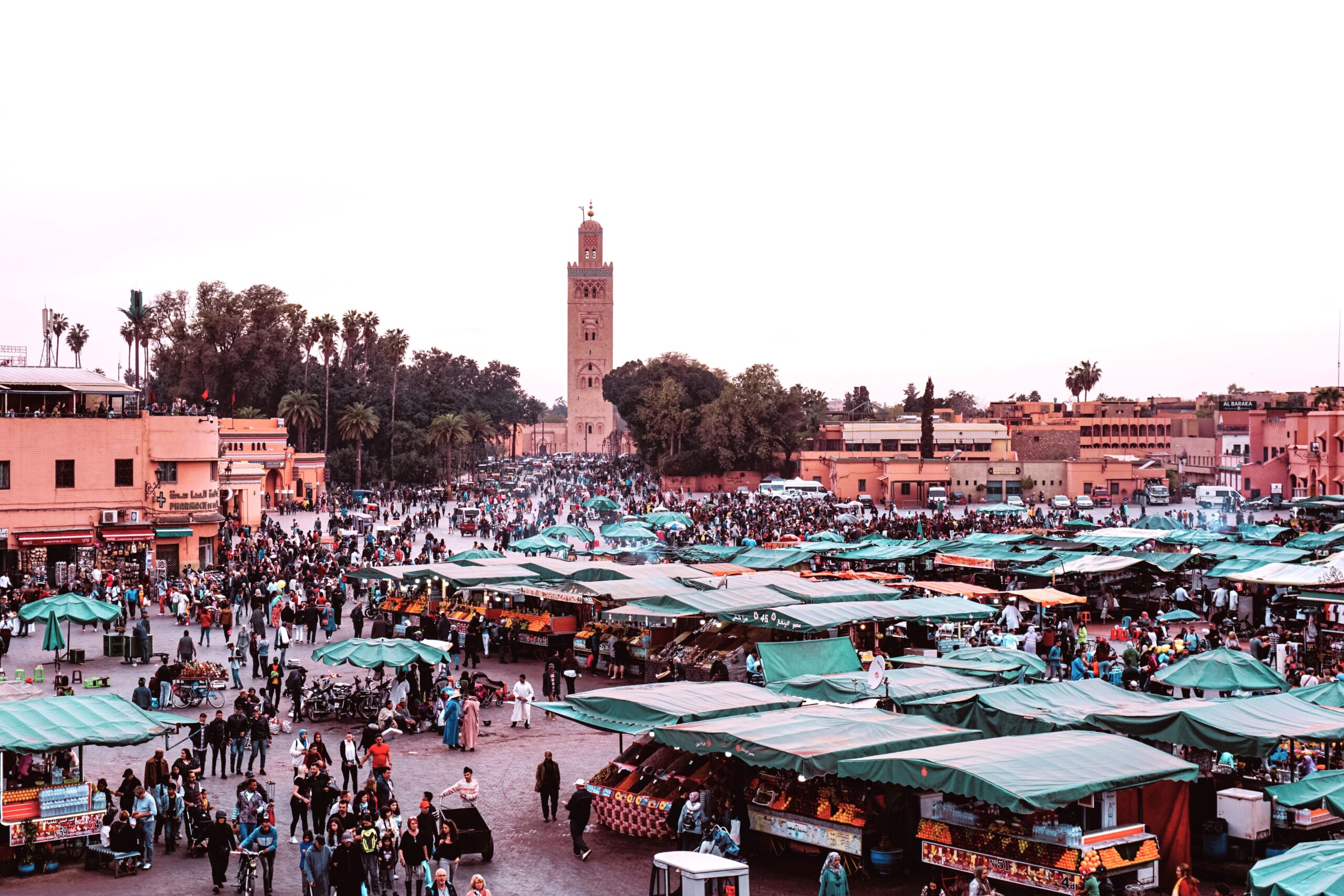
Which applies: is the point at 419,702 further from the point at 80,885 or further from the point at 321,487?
the point at 321,487

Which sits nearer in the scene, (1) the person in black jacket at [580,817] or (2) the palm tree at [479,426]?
(1) the person in black jacket at [580,817]

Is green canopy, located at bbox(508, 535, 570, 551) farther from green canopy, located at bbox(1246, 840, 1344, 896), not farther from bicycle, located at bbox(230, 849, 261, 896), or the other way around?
green canopy, located at bbox(1246, 840, 1344, 896)

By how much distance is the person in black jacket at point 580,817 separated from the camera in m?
14.5

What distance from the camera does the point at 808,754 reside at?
13648mm

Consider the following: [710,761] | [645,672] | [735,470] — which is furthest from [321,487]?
[710,761]

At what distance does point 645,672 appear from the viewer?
25344 mm

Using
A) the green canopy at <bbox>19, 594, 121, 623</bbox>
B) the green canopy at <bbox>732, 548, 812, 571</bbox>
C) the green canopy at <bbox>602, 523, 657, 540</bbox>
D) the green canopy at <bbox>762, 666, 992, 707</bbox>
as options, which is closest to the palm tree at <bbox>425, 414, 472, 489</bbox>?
the green canopy at <bbox>602, 523, 657, 540</bbox>

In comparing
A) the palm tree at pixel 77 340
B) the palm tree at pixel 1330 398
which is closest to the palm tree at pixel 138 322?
the palm tree at pixel 77 340

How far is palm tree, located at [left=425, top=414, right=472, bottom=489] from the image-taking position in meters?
87.8

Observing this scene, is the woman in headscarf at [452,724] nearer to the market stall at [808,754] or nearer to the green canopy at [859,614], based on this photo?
the market stall at [808,754]

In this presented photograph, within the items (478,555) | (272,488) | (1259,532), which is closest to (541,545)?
(478,555)

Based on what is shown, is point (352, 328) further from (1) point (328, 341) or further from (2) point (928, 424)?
(2) point (928, 424)

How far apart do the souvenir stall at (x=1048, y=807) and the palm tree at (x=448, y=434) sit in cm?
7531

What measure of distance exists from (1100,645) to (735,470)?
69253 mm
